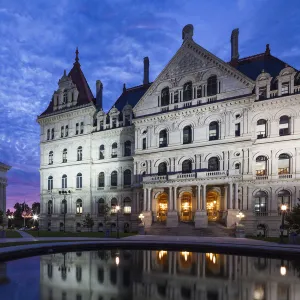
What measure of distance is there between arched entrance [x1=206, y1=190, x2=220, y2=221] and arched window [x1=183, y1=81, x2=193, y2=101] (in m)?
13.9

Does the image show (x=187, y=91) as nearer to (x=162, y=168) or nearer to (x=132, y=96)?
(x=162, y=168)

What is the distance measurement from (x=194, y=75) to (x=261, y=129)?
12100mm

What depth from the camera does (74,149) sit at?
177 ft

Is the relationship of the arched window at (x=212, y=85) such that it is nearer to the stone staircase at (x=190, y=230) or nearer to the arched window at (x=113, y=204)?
the stone staircase at (x=190, y=230)

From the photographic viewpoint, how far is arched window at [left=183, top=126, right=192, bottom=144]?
139 ft

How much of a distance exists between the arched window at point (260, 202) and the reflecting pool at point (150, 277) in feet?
54.7

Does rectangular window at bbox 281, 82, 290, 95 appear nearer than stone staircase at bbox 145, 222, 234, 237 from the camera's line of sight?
No

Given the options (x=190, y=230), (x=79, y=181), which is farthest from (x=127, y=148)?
(x=190, y=230)

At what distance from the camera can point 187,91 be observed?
142 ft

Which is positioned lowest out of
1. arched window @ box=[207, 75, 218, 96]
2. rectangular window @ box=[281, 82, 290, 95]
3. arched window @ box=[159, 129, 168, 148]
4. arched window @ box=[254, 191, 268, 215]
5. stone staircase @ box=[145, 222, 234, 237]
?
stone staircase @ box=[145, 222, 234, 237]

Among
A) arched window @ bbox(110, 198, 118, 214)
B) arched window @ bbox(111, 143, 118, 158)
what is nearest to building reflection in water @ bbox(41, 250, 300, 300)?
arched window @ bbox(110, 198, 118, 214)

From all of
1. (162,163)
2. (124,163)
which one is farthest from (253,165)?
(124,163)

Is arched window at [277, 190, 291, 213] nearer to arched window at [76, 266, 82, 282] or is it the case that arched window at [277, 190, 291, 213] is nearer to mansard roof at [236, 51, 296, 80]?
mansard roof at [236, 51, 296, 80]

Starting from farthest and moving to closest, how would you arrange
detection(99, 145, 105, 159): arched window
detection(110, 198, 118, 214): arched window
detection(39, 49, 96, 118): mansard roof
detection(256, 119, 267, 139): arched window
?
1. detection(39, 49, 96, 118): mansard roof
2. detection(99, 145, 105, 159): arched window
3. detection(110, 198, 118, 214): arched window
4. detection(256, 119, 267, 139): arched window
